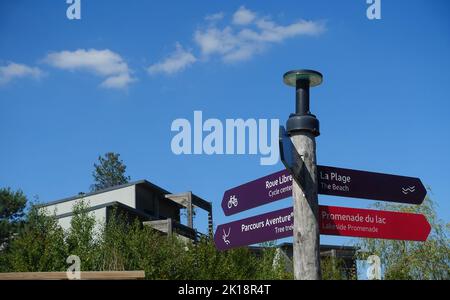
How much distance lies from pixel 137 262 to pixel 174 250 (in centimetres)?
151

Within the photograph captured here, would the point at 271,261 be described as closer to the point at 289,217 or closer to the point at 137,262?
the point at 137,262

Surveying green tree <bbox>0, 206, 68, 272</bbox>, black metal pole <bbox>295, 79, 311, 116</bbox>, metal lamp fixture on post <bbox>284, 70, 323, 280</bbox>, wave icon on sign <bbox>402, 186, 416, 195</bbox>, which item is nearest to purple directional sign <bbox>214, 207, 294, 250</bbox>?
metal lamp fixture on post <bbox>284, 70, 323, 280</bbox>

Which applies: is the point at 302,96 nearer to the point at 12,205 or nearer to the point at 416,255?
the point at 416,255

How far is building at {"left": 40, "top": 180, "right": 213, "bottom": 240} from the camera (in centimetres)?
3381

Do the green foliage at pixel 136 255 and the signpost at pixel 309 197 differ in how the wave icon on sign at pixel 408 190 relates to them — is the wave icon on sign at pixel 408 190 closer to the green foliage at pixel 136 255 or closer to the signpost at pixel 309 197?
the signpost at pixel 309 197

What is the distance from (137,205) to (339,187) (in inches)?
1313

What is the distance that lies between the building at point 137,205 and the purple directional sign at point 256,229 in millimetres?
23199

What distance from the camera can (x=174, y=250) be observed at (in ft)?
89.3

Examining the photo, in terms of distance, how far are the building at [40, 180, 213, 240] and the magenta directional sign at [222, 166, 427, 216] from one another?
928 inches

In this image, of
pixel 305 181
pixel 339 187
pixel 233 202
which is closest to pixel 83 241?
pixel 233 202

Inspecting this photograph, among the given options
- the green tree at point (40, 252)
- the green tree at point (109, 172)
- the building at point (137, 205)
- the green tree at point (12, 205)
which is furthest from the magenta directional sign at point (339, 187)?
the green tree at point (109, 172)

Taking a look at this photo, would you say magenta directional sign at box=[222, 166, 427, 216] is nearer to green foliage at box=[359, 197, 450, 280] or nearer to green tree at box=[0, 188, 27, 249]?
green foliage at box=[359, 197, 450, 280]

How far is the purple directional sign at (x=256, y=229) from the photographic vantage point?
721 cm
